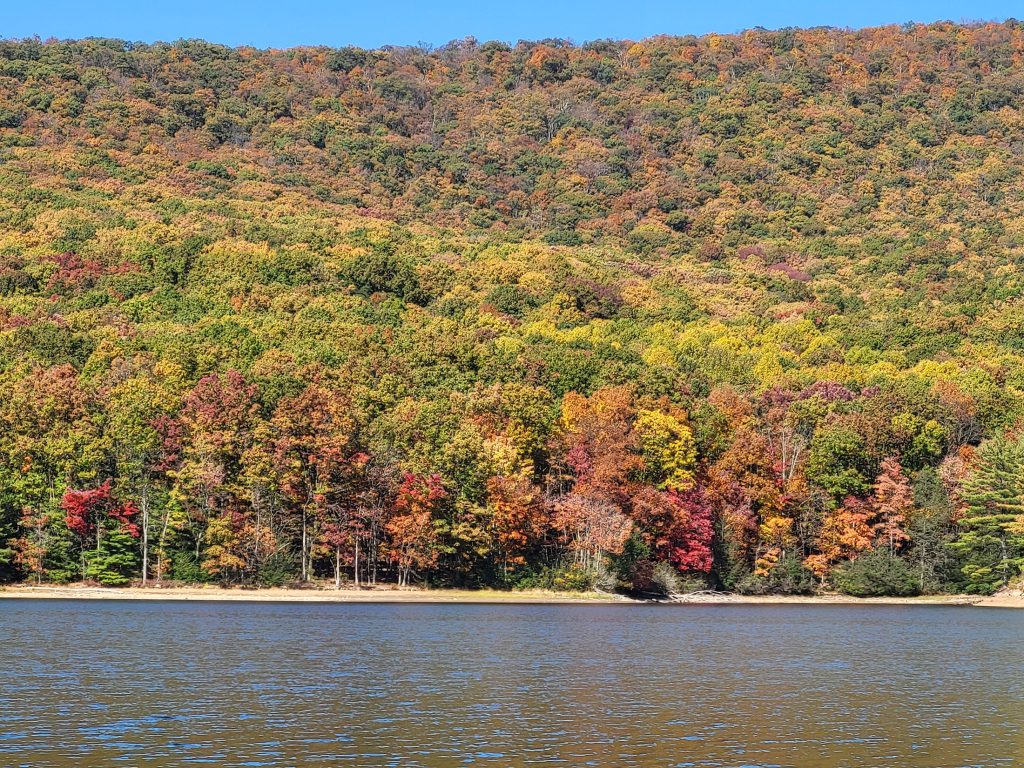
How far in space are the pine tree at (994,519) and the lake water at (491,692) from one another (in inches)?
1008

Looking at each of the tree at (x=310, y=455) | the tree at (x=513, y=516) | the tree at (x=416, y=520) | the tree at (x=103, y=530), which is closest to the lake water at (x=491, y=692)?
the tree at (x=103, y=530)

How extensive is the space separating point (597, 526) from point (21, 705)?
5389 centimetres

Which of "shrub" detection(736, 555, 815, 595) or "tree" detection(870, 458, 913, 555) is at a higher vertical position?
"tree" detection(870, 458, 913, 555)

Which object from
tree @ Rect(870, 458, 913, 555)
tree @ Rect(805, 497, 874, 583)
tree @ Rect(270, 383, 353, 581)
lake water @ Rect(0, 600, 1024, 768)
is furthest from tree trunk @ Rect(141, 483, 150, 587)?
tree @ Rect(870, 458, 913, 555)

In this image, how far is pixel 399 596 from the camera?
3196 inches

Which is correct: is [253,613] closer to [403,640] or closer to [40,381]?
[403,640]

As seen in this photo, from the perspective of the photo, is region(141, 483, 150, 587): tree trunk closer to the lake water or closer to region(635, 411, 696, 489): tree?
the lake water

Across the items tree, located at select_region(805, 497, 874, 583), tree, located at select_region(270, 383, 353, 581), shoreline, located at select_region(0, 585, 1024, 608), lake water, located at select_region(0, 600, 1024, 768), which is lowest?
lake water, located at select_region(0, 600, 1024, 768)

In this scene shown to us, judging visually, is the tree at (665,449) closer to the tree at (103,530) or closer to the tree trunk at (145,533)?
the tree trunk at (145,533)

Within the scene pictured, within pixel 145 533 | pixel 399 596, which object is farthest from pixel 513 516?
pixel 145 533

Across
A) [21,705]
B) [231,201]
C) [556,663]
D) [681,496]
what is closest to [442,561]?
[681,496]

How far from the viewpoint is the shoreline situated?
255 ft

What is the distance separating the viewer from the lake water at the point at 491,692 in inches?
1172

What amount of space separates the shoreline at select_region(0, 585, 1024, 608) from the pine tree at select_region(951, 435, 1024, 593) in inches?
74.4
